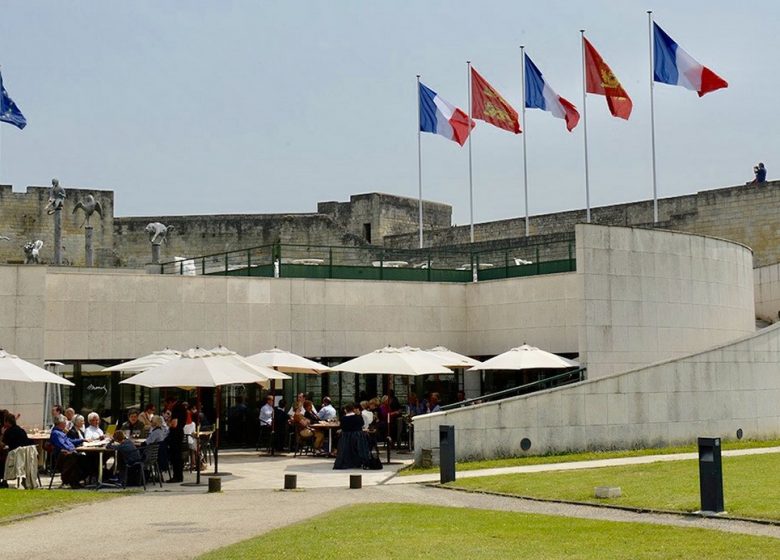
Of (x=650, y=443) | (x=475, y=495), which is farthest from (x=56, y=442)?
(x=650, y=443)

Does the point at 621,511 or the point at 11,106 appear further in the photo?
the point at 11,106


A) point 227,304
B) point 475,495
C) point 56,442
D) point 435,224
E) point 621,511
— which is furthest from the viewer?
point 435,224

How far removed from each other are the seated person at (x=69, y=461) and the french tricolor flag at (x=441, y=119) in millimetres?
25335

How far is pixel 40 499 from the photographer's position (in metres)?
17.3

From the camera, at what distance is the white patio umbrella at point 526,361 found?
992 inches

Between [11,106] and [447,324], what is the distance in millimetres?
16190

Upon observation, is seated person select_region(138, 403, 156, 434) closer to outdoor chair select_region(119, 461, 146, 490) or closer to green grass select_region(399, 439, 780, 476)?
outdoor chair select_region(119, 461, 146, 490)

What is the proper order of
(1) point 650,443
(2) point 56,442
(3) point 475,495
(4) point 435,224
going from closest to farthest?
1. (3) point 475,495
2. (2) point 56,442
3. (1) point 650,443
4. (4) point 435,224

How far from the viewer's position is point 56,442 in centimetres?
1967

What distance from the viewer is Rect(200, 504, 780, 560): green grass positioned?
38.1 feet

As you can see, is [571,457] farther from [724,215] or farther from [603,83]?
[724,215]

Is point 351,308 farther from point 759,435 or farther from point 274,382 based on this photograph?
point 759,435

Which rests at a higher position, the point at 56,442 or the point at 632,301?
the point at 632,301

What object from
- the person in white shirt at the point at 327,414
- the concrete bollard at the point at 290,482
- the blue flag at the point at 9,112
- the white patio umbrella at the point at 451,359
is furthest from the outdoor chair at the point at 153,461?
the blue flag at the point at 9,112
